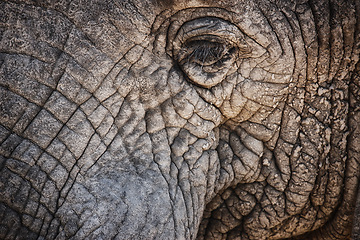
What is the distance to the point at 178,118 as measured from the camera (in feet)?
6.54

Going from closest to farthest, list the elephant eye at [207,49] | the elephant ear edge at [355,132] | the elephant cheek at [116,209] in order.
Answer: the elephant cheek at [116,209]
the elephant eye at [207,49]
the elephant ear edge at [355,132]

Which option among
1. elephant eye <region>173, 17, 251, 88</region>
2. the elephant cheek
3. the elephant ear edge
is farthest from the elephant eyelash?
the elephant ear edge

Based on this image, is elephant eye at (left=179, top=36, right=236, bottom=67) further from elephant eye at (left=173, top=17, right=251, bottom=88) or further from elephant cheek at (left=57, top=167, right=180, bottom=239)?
elephant cheek at (left=57, top=167, right=180, bottom=239)

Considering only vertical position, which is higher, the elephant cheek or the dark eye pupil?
the dark eye pupil

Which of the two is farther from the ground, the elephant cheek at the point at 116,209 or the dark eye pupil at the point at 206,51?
the dark eye pupil at the point at 206,51

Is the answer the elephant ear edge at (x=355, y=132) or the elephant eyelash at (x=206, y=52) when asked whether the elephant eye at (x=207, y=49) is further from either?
the elephant ear edge at (x=355, y=132)

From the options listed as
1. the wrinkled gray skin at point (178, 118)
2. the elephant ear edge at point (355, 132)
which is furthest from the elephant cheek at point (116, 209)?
the elephant ear edge at point (355, 132)

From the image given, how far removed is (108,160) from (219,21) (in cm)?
78

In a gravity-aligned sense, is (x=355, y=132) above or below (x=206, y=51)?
below

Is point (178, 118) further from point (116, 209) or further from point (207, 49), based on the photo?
point (116, 209)

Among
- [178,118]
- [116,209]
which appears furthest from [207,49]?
[116,209]

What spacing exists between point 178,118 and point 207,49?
34 centimetres

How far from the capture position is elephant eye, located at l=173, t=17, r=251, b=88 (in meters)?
1.95

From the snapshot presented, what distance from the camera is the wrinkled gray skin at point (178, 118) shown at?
1733mm
